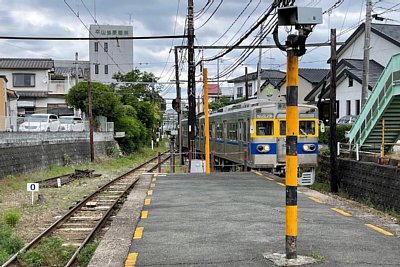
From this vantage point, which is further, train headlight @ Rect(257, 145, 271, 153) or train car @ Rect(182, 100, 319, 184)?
train headlight @ Rect(257, 145, 271, 153)

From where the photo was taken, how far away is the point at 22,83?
48312mm

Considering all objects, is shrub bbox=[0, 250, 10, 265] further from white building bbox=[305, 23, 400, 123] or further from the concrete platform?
white building bbox=[305, 23, 400, 123]

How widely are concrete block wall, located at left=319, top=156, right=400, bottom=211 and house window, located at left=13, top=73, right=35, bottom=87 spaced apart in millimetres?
38458

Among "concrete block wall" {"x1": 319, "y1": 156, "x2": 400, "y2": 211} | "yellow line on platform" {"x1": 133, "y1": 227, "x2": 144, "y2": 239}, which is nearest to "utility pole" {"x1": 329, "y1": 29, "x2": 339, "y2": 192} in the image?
"concrete block wall" {"x1": 319, "y1": 156, "x2": 400, "y2": 211}

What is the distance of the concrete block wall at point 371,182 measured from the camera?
37.5 ft

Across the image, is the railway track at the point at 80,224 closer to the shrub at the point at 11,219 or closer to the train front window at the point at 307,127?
the shrub at the point at 11,219

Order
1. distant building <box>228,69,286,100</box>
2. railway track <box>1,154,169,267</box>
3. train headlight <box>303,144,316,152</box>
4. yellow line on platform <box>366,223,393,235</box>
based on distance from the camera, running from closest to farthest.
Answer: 1. yellow line on platform <box>366,223,393,235</box>
2. railway track <box>1,154,169,267</box>
3. train headlight <box>303,144,316,152</box>
4. distant building <box>228,69,286,100</box>

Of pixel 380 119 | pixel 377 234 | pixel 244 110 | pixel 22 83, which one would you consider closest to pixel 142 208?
pixel 377 234

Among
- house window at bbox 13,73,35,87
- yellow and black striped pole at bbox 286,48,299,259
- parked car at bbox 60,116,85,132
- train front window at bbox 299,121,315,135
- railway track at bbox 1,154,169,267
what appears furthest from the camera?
house window at bbox 13,73,35,87

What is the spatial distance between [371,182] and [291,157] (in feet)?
22.1

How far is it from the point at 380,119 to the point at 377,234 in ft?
25.7

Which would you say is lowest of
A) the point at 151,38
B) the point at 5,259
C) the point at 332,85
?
the point at 5,259

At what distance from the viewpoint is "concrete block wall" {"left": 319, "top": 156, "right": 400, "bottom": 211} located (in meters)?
11.4

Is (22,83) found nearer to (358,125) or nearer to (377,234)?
(358,125)
